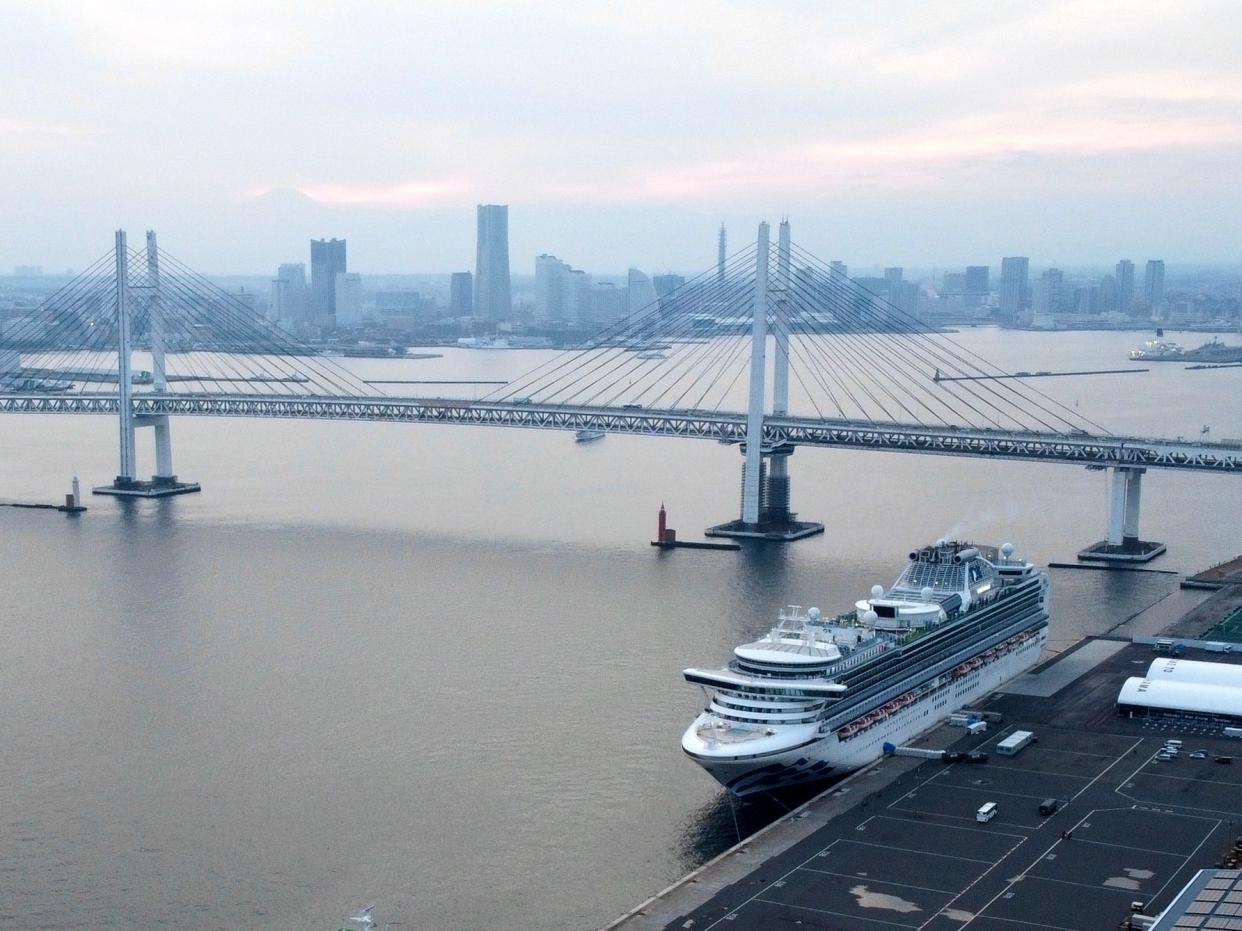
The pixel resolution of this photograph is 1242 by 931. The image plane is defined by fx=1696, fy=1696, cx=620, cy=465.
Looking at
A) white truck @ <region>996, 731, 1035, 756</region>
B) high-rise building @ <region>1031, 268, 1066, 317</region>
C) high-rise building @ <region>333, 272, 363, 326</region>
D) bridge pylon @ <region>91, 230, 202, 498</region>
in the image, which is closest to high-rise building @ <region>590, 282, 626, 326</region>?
high-rise building @ <region>333, 272, 363, 326</region>

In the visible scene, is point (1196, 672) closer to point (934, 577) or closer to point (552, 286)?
point (934, 577)

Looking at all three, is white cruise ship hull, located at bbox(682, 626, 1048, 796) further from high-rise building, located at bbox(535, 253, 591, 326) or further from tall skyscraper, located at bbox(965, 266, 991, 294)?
tall skyscraper, located at bbox(965, 266, 991, 294)

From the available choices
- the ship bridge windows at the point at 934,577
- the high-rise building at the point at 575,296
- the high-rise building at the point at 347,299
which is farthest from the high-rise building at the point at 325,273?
the ship bridge windows at the point at 934,577

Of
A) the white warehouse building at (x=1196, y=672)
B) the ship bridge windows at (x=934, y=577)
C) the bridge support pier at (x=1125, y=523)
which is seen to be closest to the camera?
the white warehouse building at (x=1196, y=672)

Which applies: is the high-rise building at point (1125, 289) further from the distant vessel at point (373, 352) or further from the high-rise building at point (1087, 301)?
the distant vessel at point (373, 352)

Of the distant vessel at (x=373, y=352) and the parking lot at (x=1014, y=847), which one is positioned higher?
the distant vessel at (x=373, y=352)

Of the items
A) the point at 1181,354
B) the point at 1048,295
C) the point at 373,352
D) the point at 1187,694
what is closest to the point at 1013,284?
the point at 1048,295
